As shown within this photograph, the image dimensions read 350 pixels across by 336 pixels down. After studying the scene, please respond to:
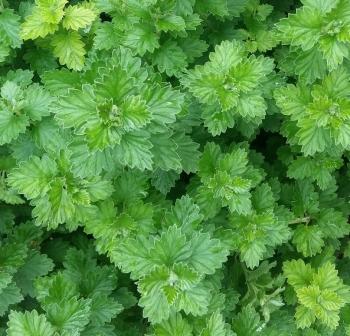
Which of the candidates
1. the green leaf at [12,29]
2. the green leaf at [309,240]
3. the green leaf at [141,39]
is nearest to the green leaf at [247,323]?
the green leaf at [309,240]

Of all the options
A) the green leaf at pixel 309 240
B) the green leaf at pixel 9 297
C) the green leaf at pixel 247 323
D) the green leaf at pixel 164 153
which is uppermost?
the green leaf at pixel 164 153

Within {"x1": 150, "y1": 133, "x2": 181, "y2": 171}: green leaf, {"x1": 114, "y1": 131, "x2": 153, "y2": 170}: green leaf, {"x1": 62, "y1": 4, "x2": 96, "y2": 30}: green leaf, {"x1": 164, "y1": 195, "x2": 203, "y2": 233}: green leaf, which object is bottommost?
{"x1": 164, "y1": 195, "x2": 203, "y2": 233}: green leaf

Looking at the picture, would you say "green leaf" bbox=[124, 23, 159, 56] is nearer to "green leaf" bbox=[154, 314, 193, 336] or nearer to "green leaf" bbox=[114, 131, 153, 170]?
"green leaf" bbox=[114, 131, 153, 170]

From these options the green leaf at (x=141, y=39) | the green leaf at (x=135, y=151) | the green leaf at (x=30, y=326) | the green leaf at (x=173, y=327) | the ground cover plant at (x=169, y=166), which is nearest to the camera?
the green leaf at (x=135, y=151)

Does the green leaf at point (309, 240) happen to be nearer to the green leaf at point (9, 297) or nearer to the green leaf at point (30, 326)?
the green leaf at point (30, 326)

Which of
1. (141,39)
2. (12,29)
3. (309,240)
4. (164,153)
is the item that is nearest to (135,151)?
(164,153)

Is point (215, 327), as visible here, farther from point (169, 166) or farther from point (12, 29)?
point (12, 29)

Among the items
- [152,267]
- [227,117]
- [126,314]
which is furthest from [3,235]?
[227,117]

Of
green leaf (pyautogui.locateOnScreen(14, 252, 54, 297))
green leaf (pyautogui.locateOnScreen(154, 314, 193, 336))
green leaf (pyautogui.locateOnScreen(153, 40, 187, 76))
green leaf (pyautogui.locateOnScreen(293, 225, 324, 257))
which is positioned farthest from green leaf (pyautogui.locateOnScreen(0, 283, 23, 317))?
green leaf (pyautogui.locateOnScreen(293, 225, 324, 257))
